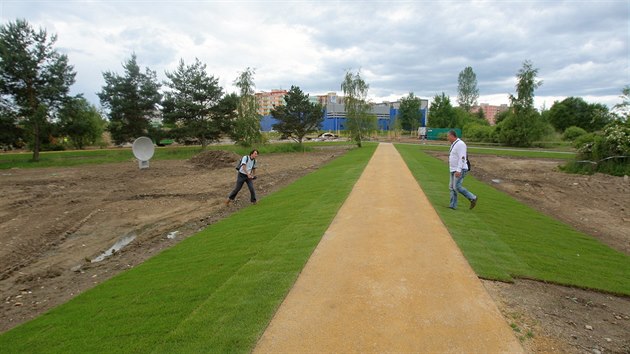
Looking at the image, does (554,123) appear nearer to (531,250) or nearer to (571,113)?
(571,113)

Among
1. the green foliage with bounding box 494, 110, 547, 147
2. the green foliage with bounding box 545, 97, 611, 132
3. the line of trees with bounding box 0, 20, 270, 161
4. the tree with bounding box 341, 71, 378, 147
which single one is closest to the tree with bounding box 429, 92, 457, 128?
the green foliage with bounding box 545, 97, 611, 132

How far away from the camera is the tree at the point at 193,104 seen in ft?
122

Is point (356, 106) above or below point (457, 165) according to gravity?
above

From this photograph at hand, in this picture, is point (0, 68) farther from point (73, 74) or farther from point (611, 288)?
point (611, 288)

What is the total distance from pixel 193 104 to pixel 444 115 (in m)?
61.5

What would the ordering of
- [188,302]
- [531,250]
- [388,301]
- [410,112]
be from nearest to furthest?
[388,301] → [188,302] → [531,250] → [410,112]

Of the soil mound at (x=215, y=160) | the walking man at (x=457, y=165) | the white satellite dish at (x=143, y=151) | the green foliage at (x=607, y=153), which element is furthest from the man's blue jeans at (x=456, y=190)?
the white satellite dish at (x=143, y=151)

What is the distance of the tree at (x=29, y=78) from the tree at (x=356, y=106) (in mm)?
29013

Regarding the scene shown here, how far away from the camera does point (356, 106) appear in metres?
43.8

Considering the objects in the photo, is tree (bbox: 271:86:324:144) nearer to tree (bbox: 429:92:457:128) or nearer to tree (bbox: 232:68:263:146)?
tree (bbox: 232:68:263:146)

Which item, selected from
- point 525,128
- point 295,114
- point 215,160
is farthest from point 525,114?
point 215,160

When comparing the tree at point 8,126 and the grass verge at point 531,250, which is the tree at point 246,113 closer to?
the tree at point 8,126

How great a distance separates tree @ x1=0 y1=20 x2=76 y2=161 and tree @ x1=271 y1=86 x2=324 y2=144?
2158 cm

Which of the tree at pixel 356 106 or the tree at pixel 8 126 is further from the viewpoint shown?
the tree at pixel 356 106
